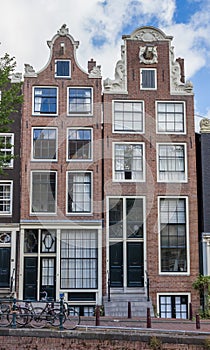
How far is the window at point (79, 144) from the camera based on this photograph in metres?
26.7

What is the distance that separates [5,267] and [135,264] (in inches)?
242

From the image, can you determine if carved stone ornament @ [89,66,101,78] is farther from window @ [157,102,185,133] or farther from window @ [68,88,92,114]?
window @ [157,102,185,133]

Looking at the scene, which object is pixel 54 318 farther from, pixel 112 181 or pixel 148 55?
pixel 148 55

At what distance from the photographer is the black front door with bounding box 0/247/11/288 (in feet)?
82.6

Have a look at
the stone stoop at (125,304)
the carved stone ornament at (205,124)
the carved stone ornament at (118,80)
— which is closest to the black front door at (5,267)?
the stone stoop at (125,304)

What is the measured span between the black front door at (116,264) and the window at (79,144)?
15.0 feet

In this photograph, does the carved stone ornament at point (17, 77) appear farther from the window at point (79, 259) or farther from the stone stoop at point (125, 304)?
the stone stoop at point (125, 304)

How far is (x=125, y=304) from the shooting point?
24375 millimetres

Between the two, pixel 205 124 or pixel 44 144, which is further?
pixel 205 124

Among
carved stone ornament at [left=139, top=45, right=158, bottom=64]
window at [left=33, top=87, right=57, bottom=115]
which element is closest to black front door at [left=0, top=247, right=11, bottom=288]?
window at [left=33, top=87, right=57, bottom=115]

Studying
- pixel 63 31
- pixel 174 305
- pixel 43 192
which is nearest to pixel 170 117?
pixel 63 31

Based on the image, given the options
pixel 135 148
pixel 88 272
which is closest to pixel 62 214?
pixel 88 272

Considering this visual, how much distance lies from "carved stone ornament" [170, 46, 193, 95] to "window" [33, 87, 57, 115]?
605cm

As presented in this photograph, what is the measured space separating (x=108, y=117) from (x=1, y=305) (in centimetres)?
1268
